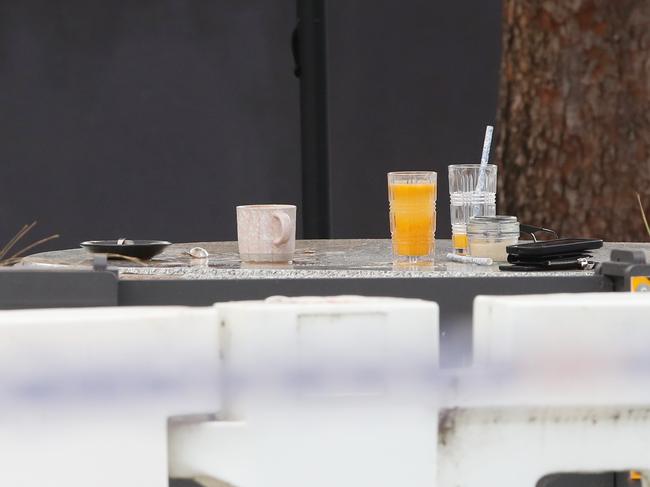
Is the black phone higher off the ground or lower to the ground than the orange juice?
lower

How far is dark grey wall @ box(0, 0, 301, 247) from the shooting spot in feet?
16.4

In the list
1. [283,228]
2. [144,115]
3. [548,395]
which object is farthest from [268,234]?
[144,115]

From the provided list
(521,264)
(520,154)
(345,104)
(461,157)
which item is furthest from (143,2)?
(521,264)

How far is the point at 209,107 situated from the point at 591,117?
2.14 meters

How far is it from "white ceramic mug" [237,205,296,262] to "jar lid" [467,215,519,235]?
263 millimetres

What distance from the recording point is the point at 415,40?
17.0ft

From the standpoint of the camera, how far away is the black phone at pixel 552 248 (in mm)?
1561

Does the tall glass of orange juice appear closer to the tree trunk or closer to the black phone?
the black phone

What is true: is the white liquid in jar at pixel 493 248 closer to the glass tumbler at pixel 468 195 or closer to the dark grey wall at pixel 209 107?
the glass tumbler at pixel 468 195

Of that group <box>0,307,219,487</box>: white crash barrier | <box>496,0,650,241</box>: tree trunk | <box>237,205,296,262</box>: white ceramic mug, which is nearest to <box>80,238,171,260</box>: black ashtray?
<box>237,205,296,262</box>: white ceramic mug

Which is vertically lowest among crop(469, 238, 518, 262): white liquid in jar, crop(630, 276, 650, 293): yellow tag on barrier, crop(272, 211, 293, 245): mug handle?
crop(630, 276, 650, 293): yellow tag on barrier

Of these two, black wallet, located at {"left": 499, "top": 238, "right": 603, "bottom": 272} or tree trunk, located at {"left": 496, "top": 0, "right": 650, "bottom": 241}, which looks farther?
tree trunk, located at {"left": 496, "top": 0, "right": 650, "bottom": 241}

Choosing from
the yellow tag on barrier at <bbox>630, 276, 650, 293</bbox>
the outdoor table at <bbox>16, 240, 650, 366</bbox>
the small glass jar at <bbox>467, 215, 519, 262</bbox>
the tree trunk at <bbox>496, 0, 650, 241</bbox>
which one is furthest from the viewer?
the tree trunk at <bbox>496, 0, 650, 241</bbox>

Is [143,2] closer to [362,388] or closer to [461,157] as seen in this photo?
[461,157]
